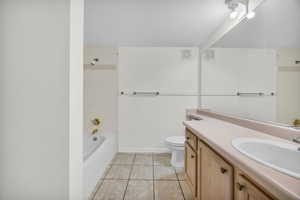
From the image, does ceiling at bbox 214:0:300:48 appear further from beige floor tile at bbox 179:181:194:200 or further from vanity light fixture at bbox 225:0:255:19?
beige floor tile at bbox 179:181:194:200

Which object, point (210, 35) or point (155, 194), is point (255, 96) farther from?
point (155, 194)

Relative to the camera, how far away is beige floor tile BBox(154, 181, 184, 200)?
5.39ft

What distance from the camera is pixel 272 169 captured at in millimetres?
595

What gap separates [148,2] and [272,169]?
1782mm

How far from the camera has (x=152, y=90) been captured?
9.69ft

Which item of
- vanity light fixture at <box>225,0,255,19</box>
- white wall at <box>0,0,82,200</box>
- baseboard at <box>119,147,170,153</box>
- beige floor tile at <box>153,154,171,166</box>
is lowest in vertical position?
beige floor tile at <box>153,154,171,166</box>

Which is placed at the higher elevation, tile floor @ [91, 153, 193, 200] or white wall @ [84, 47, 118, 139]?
white wall @ [84, 47, 118, 139]

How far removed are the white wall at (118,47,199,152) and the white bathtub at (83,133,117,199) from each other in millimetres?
380

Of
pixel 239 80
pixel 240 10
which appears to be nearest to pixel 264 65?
pixel 239 80

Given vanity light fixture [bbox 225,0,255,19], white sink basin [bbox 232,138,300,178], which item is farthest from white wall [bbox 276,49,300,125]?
vanity light fixture [bbox 225,0,255,19]

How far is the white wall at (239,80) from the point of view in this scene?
4.60 ft

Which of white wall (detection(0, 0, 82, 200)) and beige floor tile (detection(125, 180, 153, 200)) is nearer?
white wall (detection(0, 0, 82, 200))

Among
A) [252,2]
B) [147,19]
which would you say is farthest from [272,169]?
[147,19]

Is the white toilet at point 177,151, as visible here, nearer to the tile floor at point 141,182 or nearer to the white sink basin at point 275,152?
the tile floor at point 141,182
